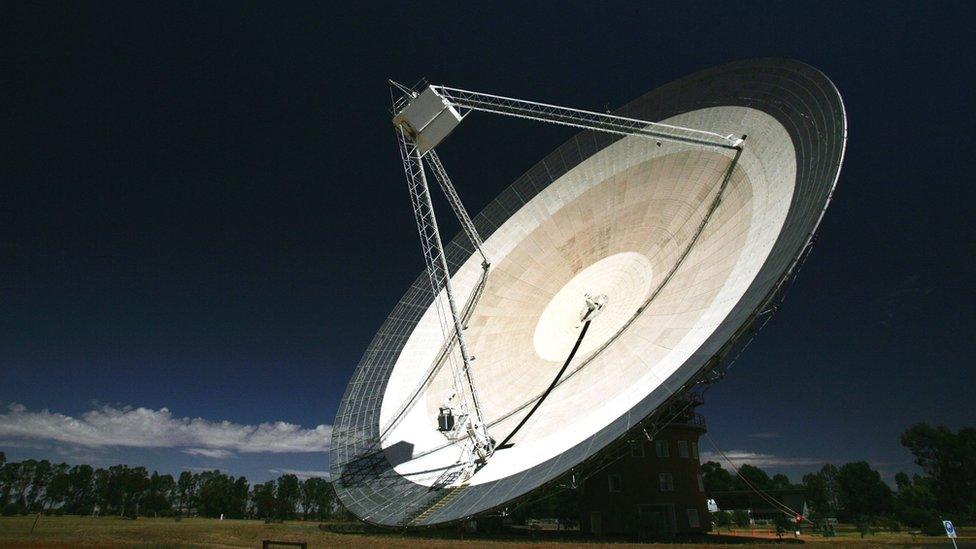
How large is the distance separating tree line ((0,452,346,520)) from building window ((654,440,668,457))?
89.9 meters

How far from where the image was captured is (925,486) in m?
69.3

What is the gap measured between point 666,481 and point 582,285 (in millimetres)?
17156

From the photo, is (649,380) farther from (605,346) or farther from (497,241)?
(497,241)

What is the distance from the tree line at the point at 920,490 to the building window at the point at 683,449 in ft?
81.7

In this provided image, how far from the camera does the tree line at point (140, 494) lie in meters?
109

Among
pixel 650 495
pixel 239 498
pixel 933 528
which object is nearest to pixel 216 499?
→ pixel 239 498

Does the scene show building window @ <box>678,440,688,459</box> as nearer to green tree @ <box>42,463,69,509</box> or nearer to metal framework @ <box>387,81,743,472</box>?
metal framework @ <box>387,81,743,472</box>

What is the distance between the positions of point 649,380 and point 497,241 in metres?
17.0

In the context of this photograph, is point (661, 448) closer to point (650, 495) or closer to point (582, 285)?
point (650, 495)

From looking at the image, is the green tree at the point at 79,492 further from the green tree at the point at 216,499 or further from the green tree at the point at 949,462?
the green tree at the point at 949,462

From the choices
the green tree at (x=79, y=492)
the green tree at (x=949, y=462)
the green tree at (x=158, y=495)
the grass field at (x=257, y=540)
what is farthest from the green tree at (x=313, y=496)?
the green tree at (x=949, y=462)

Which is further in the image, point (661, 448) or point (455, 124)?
point (661, 448)

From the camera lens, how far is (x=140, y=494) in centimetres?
11325

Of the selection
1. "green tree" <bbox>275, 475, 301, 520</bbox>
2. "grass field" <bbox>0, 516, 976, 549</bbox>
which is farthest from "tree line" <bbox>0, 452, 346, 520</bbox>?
"grass field" <bbox>0, 516, 976, 549</bbox>
